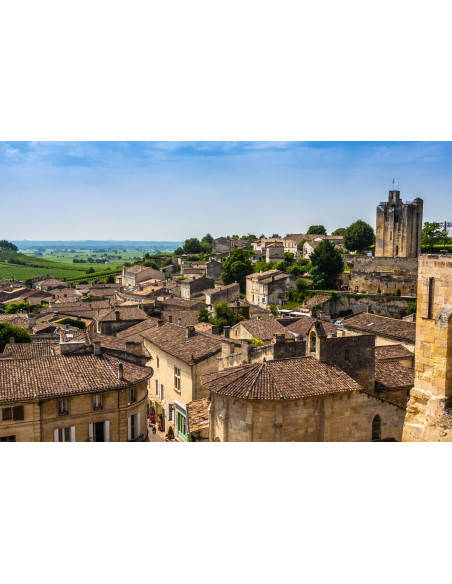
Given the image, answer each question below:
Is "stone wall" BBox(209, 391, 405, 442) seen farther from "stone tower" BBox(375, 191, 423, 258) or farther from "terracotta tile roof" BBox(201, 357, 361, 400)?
"stone tower" BBox(375, 191, 423, 258)

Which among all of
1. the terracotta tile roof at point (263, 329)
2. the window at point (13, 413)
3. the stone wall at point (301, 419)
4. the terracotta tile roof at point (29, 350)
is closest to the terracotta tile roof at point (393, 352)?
the terracotta tile roof at point (263, 329)

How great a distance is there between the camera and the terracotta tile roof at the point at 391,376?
39.0 feet

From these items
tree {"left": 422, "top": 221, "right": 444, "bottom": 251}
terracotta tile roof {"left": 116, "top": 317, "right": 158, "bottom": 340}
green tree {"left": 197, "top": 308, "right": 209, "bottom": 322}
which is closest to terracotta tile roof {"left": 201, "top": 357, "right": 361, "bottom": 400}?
terracotta tile roof {"left": 116, "top": 317, "right": 158, "bottom": 340}

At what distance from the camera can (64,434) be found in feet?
34.8

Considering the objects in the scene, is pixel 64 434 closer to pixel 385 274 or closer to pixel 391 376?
pixel 391 376

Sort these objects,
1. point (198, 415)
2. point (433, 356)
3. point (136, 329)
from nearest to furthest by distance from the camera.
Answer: point (433, 356) → point (198, 415) → point (136, 329)

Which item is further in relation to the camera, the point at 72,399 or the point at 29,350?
the point at 29,350

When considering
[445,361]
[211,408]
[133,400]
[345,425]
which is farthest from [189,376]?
[445,361]

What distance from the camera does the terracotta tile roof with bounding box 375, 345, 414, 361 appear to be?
15.4 metres

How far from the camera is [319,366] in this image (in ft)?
33.3

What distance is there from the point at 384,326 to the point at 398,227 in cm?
2025

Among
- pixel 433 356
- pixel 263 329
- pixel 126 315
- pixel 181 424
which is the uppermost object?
pixel 433 356

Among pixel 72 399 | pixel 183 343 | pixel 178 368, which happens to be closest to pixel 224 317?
pixel 183 343

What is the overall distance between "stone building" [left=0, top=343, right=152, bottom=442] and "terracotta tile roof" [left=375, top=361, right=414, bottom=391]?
5.44 m
